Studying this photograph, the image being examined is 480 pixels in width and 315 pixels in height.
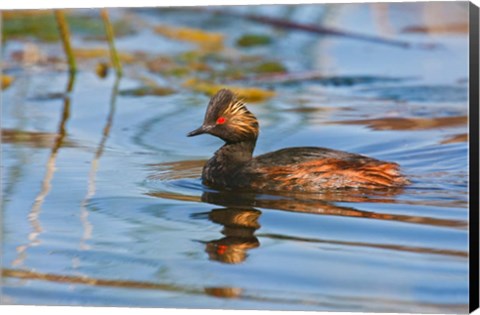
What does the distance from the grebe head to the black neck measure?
82mm

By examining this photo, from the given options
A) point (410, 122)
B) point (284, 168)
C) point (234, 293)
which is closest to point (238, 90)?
point (410, 122)

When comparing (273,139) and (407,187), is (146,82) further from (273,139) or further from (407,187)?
(407,187)

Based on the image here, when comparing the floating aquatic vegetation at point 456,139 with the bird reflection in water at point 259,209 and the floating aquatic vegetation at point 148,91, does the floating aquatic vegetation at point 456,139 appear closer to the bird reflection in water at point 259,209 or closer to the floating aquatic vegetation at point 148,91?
the bird reflection in water at point 259,209

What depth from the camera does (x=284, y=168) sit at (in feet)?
28.3

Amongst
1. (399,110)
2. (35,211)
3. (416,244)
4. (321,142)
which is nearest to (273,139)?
(321,142)

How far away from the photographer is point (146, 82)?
13.6 m

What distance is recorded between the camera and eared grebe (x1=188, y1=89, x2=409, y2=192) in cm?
860

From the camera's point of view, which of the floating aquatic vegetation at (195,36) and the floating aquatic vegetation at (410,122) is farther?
the floating aquatic vegetation at (195,36)

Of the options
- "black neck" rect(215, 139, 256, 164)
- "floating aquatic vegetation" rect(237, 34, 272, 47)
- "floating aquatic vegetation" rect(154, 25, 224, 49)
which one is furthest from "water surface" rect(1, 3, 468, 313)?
"floating aquatic vegetation" rect(154, 25, 224, 49)

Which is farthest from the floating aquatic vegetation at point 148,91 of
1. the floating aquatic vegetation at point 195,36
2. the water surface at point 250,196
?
the floating aquatic vegetation at point 195,36

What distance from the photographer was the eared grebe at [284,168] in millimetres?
8602

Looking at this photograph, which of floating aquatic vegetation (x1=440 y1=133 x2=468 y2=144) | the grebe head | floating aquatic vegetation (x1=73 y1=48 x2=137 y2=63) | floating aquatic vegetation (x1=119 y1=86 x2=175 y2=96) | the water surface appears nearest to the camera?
the water surface

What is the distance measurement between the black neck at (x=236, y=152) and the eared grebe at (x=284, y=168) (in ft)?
0.04

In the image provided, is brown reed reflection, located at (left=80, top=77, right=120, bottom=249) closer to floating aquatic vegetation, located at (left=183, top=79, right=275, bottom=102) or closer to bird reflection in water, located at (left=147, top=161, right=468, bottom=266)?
bird reflection in water, located at (left=147, top=161, right=468, bottom=266)
